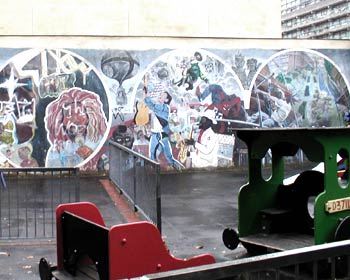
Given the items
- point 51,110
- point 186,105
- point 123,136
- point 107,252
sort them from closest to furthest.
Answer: point 107,252, point 51,110, point 123,136, point 186,105

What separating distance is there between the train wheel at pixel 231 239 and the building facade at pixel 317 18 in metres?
127

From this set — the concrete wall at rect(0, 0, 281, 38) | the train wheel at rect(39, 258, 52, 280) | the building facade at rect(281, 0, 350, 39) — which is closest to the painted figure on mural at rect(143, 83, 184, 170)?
the concrete wall at rect(0, 0, 281, 38)

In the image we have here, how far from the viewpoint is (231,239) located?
704cm

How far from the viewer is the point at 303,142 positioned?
20.1 feet

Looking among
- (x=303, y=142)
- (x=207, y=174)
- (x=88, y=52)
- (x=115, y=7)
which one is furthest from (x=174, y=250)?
(x=115, y=7)

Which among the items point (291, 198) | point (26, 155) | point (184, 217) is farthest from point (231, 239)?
point (26, 155)

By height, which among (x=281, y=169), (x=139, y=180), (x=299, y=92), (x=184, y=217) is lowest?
(x=184, y=217)

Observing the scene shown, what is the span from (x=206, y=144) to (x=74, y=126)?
408cm

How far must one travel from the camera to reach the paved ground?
711cm

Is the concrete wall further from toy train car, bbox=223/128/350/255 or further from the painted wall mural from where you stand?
toy train car, bbox=223/128/350/255

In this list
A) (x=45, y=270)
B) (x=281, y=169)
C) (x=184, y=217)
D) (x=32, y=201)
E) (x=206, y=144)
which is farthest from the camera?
(x=206, y=144)

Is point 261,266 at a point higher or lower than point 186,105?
lower

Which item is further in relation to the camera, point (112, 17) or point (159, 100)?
A: point (112, 17)

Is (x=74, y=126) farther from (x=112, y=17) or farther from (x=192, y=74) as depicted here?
(x=112, y=17)
